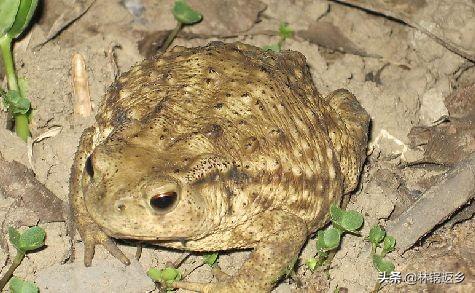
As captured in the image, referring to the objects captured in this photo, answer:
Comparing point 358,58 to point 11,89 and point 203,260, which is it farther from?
point 11,89

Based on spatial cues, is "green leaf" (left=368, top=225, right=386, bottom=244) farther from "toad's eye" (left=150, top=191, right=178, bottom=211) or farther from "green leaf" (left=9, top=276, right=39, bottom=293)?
"green leaf" (left=9, top=276, right=39, bottom=293)

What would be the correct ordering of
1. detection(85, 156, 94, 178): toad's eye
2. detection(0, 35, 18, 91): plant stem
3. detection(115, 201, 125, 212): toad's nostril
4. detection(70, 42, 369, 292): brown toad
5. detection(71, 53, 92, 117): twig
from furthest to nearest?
detection(71, 53, 92, 117): twig, detection(0, 35, 18, 91): plant stem, detection(85, 156, 94, 178): toad's eye, detection(70, 42, 369, 292): brown toad, detection(115, 201, 125, 212): toad's nostril

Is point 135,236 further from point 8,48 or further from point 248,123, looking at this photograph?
point 8,48

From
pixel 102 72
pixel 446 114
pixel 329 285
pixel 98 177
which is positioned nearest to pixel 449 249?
pixel 329 285

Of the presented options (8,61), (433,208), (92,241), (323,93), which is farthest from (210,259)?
(8,61)

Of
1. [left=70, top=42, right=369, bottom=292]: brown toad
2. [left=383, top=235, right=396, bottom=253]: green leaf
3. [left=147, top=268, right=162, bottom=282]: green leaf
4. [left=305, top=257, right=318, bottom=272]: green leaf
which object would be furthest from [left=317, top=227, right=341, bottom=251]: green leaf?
[left=147, top=268, right=162, bottom=282]: green leaf
